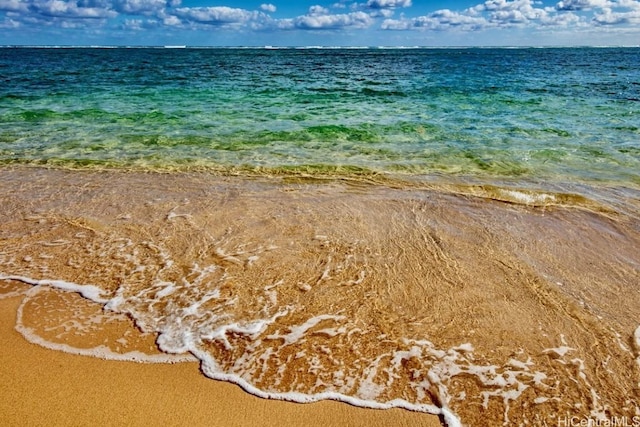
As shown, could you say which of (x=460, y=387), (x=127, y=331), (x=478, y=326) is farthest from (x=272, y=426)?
(x=478, y=326)

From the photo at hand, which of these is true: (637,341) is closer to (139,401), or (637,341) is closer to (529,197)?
(529,197)

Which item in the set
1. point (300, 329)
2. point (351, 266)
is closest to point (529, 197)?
point (351, 266)

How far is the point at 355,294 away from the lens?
3.81m

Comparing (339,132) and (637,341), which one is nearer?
(637,341)

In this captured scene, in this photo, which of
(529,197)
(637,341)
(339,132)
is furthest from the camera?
(339,132)

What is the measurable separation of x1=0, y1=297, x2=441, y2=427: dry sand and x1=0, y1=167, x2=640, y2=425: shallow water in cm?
11

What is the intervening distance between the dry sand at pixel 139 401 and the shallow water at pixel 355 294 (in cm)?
11

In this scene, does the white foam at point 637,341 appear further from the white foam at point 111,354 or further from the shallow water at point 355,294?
the white foam at point 111,354

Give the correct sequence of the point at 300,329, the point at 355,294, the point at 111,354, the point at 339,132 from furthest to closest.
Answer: the point at 339,132 < the point at 355,294 < the point at 300,329 < the point at 111,354

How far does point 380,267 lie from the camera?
14.1ft

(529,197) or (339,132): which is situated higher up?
(339,132)

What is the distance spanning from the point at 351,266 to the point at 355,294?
520mm

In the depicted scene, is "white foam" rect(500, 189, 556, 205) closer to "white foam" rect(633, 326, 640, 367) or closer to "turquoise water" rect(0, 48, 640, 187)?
"turquoise water" rect(0, 48, 640, 187)

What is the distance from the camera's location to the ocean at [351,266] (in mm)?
2916
